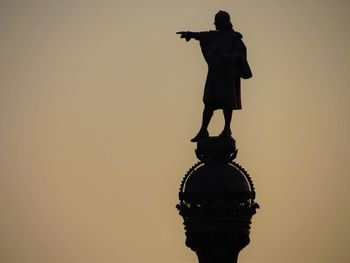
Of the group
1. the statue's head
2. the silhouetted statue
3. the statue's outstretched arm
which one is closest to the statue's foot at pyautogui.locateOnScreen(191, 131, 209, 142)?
the silhouetted statue

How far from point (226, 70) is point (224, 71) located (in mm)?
62

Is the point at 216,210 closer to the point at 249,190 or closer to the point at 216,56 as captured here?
the point at 249,190

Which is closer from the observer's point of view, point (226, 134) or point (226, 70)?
point (226, 134)

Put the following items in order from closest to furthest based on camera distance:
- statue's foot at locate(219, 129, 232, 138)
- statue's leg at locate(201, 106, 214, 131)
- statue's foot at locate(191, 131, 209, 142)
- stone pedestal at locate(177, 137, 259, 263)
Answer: stone pedestal at locate(177, 137, 259, 263), statue's foot at locate(219, 129, 232, 138), statue's foot at locate(191, 131, 209, 142), statue's leg at locate(201, 106, 214, 131)

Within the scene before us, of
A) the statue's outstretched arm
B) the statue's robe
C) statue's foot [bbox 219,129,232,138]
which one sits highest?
the statue's outstretched arm

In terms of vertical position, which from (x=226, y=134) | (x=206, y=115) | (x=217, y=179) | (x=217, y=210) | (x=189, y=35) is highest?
(x=189, y=35)

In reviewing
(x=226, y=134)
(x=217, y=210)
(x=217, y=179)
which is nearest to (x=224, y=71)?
(x=226, y=134)

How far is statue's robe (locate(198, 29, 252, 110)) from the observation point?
31.7 m

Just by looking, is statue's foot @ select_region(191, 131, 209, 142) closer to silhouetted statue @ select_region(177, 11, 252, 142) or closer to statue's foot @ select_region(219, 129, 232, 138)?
silhouetted statue @ select_region(177, 11, 252, 142)

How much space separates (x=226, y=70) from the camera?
1246 inches

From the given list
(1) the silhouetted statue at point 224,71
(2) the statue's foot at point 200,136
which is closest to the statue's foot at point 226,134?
(1) the silhouetted statue at point 224,71

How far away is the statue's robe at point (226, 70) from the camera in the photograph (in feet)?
104

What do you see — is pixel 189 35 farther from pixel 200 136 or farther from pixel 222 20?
pixel 200 136

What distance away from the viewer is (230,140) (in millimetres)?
31062
